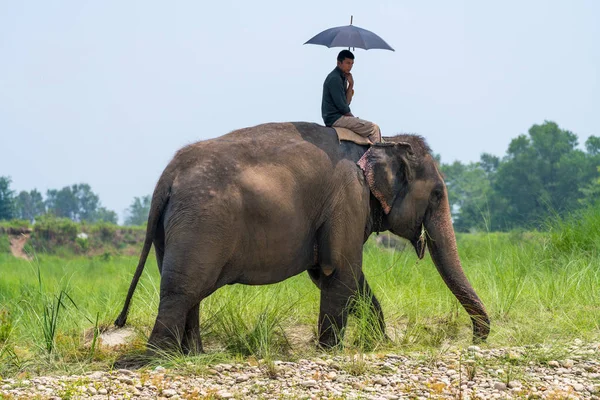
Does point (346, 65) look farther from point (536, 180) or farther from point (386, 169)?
point (536, 180)

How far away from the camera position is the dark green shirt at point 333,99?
8023 millimetres

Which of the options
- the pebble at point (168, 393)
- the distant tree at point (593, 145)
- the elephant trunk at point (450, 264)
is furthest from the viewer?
the distant tree at point (593, 145)

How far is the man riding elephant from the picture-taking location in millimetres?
7984

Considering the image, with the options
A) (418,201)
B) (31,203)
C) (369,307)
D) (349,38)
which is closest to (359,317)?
(369,307)

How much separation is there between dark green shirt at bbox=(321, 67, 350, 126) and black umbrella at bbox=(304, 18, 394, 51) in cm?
44

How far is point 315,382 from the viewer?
19.4ft

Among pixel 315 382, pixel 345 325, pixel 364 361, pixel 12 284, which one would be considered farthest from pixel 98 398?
pixel 12 284

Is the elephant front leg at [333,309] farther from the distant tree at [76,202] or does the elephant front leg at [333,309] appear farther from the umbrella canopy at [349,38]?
the distant tree at [76,202]

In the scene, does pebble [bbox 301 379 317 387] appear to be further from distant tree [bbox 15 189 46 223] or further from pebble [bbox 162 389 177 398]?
distant tree [bbox 15 189 46 223]

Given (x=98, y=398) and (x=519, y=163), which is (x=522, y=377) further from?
(x=519, y=163)

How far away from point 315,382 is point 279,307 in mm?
2199

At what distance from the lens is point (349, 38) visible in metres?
8.48

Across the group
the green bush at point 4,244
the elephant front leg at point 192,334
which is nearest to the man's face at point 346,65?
the elephant front leg at point 192,334

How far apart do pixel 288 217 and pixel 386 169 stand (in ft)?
3.80
